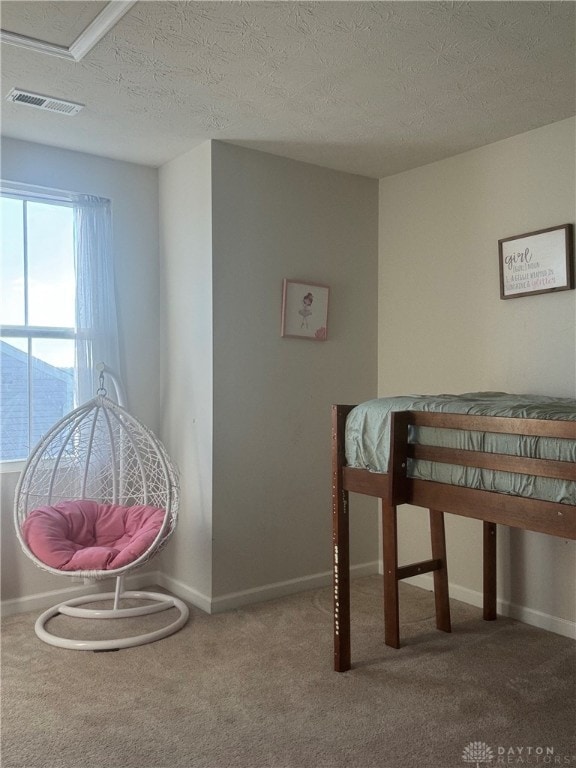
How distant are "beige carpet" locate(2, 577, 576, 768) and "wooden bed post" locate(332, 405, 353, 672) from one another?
107 mm

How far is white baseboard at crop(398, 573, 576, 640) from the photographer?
10.5 ft

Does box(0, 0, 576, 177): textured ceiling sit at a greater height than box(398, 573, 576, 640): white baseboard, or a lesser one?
greater

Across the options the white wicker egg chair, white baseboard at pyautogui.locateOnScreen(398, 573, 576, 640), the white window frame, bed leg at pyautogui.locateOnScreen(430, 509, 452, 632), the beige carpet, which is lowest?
the beige carpet

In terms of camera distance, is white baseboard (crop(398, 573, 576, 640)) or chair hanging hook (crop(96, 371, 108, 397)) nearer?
white baseboard (crop(398, 573, 576, 640))

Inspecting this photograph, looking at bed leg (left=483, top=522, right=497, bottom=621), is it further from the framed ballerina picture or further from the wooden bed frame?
the framed ballerina picture

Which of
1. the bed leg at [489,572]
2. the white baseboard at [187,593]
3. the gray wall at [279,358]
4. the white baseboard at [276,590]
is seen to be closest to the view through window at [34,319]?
the white baseboard at [187,593]

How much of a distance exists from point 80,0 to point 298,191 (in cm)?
182

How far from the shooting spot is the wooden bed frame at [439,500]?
2.11m

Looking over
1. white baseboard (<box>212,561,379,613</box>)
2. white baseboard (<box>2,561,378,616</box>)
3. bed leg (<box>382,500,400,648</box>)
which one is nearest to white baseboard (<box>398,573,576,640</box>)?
white baseboard (<box>212,561,379,613</box>)

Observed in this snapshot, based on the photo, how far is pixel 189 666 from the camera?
2850mm

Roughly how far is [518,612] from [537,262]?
172 centimetres

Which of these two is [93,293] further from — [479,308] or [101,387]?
[479,308]

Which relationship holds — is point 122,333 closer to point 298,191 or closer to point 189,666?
point 298,191

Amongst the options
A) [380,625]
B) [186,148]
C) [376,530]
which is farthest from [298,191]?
[380,625]
